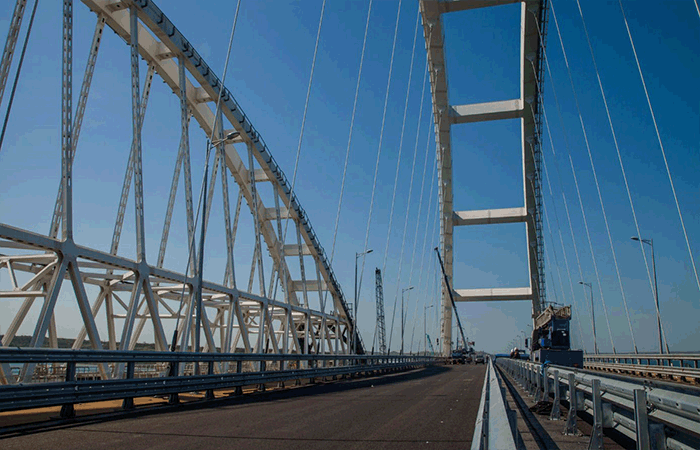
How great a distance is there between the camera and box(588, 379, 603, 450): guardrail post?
243 inches

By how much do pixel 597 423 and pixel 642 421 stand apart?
178 centimetres

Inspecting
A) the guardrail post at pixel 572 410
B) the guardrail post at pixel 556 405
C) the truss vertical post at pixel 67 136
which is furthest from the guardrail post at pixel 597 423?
the truss vertical post at pixel 67 136

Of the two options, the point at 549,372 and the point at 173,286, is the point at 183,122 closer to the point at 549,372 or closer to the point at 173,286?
the point at 173,286

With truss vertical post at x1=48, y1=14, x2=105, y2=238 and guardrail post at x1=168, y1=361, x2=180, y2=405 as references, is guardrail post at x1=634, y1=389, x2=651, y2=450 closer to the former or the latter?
guardrail post at x1=168, y1=361, x2=180, y2=405

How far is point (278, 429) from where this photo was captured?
866 centimetres

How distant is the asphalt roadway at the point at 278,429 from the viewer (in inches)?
286

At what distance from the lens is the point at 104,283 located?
25250 mm

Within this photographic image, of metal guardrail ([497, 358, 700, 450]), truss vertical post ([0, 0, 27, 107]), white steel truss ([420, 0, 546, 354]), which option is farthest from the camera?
white steel truss ([420, 0, 546, 354])

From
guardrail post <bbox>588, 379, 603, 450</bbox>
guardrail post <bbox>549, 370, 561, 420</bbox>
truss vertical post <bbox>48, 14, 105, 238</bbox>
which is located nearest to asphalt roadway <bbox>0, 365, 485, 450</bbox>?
guardrail post <bbox>549, 370, 561, 420</bbox>

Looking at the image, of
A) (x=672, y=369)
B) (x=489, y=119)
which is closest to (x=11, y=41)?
(x=672, y=369)

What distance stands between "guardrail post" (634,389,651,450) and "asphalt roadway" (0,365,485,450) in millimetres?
3020

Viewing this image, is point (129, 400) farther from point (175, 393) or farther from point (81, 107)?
point (81, 107)

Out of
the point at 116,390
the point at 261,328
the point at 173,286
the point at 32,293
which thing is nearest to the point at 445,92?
the point at 261,328

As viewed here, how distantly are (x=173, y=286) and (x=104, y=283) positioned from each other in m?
3.06
